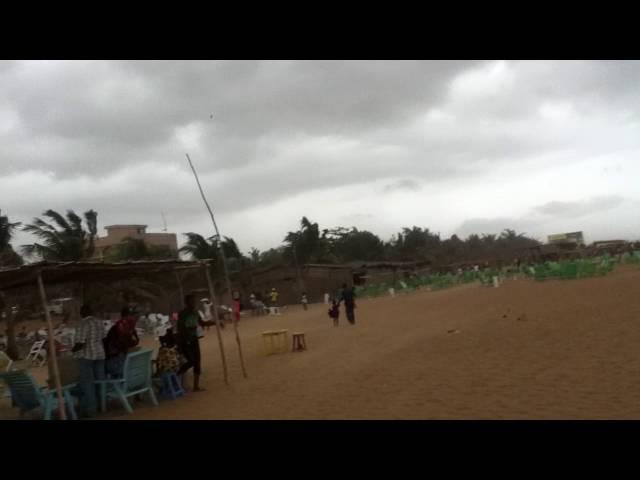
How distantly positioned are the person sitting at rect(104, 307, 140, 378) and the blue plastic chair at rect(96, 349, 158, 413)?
234mm

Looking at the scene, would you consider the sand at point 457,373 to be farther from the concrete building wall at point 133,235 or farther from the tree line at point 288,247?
the concrete building wall at point 133,235

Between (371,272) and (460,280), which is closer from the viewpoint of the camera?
(460,280)

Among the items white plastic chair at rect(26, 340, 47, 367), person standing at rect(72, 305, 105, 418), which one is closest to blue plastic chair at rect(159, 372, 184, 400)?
person standing at rect(72, 305, 105, 418)

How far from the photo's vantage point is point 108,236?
49.9m

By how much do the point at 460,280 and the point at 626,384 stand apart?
2699 centimetres

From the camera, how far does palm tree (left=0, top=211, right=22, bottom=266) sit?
2216 centimetres

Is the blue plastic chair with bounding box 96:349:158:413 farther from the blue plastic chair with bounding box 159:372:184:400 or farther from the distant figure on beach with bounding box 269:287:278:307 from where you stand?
the distant figure on beach with bounding box 269:287:278:307

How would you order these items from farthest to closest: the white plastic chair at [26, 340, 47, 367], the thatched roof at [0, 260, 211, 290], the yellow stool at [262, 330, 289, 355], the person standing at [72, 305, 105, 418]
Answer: the white plastic chair at [26, 340, 47, 367], the yellow stool at [262, 330, 289, 355], the person standing at [72, 305, 105, 418], the thatched roof at [0, 260, 211, 290]

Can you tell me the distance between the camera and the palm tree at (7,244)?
22156mm

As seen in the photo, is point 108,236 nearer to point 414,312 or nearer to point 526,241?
point 414,312
